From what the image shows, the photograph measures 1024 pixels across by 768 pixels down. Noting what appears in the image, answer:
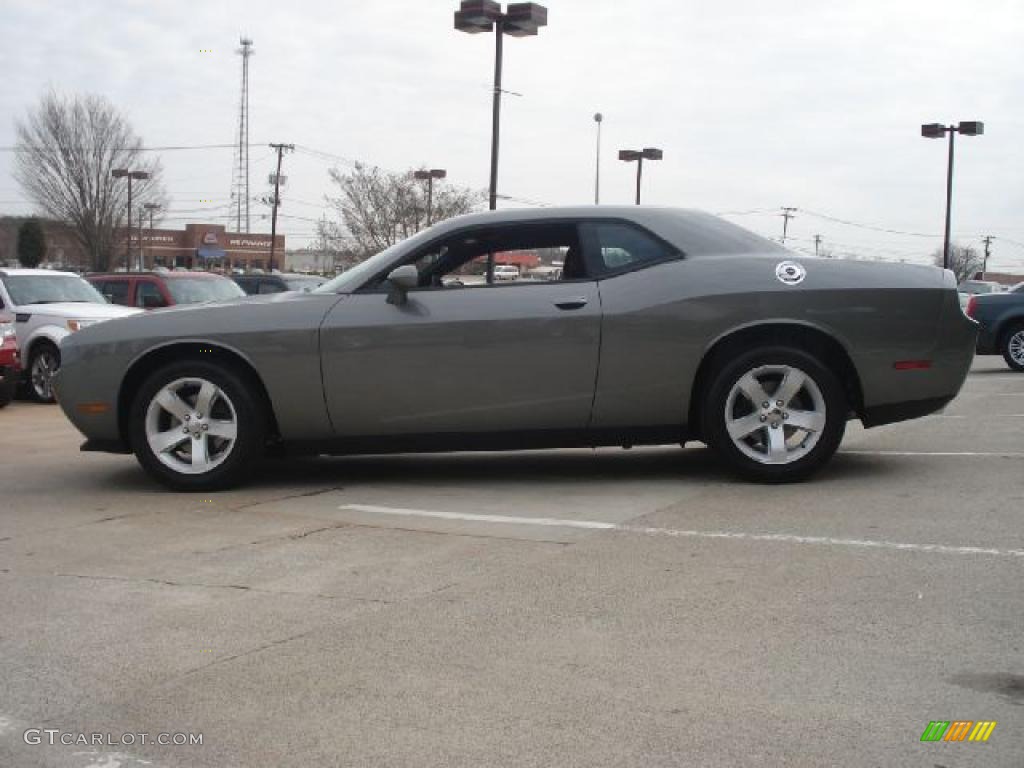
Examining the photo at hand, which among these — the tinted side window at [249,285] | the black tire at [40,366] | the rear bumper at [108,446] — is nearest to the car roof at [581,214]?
the rear bumper at [108,446]

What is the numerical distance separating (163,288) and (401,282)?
35.0 feet

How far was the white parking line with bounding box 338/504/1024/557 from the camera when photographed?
477cm

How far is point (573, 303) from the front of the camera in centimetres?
634

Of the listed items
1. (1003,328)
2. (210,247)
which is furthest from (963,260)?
(1003,328)

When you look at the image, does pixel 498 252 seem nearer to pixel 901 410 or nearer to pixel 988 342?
pixel 901 410

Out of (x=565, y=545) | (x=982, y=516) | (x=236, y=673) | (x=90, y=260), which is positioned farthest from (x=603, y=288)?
(x=90, y=260)

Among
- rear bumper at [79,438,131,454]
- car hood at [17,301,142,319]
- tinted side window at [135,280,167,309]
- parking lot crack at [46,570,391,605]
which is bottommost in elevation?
parking lot crack at [46,570,391,605]

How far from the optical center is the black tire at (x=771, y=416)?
6230mm

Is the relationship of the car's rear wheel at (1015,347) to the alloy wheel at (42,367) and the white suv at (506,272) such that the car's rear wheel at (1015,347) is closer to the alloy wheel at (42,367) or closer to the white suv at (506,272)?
the white suv at (506,272)

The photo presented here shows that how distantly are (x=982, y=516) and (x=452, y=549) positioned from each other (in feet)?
8.36

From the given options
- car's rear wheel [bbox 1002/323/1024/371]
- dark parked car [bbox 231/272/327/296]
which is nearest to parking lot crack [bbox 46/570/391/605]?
car's rear wheel [bbox 1002/323/1024/371]

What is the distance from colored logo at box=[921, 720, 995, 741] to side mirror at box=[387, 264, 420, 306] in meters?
4.00

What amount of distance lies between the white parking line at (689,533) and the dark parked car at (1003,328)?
1239 centimetres

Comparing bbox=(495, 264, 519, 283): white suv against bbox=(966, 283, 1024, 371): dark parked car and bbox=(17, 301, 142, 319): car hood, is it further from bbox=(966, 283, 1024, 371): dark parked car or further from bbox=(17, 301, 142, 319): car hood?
bbox=(966, 283, 1024, 371): dark parked car
